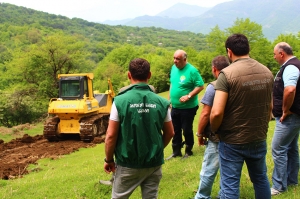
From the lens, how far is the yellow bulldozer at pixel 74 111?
13.5 metres

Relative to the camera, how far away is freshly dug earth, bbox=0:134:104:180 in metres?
9.19

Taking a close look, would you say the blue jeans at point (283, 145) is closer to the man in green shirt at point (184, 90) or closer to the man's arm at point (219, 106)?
the man's arm at point (219, 106)

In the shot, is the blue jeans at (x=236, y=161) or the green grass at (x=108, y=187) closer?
the blue jeans at (x=236, y=161)

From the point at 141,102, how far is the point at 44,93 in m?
34.9

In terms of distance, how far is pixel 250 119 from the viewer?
10.6 ft

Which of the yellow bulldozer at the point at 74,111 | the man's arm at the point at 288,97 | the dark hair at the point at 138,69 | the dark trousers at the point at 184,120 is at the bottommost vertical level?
the yellow bulldozer at the point at 74,111

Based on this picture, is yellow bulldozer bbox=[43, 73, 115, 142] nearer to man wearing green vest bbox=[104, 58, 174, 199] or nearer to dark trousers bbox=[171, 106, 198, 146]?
dark trousers bbox=[171, 106, 198, 146]

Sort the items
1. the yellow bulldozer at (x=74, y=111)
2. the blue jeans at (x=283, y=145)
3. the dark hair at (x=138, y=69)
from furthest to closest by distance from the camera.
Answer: the yellow bulldozer at (x=74, y=111)
the blue jeans at (x=283, y=145)
the dark hair at (x=138, y=69)

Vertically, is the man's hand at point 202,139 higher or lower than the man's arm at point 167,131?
lower

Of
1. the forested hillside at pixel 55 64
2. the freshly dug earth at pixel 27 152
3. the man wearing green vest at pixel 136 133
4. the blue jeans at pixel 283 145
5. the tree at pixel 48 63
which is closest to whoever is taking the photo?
the man wearing green vest at pixel 136 133

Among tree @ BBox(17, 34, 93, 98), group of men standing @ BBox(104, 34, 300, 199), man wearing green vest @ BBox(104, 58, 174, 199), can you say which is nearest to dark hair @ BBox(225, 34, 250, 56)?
group of men standing @ BBox(104, 34, 300, 199)

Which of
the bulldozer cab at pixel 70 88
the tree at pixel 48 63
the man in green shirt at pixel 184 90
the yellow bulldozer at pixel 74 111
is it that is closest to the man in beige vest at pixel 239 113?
the man in green shirt at pixel 184 90

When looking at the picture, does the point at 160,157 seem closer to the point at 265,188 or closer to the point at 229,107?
the point at 229,107

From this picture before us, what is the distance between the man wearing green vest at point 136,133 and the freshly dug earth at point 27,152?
6.04 meters
